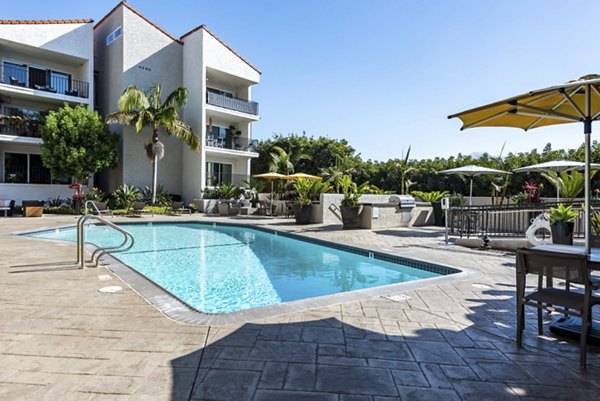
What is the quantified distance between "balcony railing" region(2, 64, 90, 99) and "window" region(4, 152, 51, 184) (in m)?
3.46

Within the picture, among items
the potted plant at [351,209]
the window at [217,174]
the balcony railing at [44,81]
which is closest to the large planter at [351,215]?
the potted plant at [351,209]

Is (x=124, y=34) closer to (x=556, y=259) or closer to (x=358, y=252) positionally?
(x=358, y=252)

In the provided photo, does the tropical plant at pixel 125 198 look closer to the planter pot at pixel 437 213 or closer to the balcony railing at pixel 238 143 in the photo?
the balcony railing at pixel 238 143

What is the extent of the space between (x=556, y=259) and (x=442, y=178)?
66.7 ft

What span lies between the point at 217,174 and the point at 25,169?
968 centimetres

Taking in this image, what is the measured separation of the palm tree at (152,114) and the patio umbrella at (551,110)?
1639 centimetres

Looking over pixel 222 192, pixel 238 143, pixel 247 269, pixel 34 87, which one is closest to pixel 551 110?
pixel 247 269

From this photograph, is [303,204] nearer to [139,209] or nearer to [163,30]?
[139,209]

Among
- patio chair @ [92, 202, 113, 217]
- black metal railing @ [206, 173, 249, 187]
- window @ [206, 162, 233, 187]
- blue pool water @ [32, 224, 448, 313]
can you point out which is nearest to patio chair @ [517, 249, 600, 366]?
blue pool water @ [32, 224, 448, 313]

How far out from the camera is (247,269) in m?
7.27

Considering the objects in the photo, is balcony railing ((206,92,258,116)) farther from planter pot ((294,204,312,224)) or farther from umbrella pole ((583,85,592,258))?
umbrella pole ((583,85,592,258))

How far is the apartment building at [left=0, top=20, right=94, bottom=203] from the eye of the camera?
1641cm

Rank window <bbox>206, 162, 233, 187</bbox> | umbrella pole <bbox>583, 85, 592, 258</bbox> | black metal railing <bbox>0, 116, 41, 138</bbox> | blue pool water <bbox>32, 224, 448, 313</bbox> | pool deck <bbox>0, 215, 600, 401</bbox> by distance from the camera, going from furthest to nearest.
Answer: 1. window <bbox>206, 162, 233, 187</bbox>
2. black metal railing <bbox>0, 116, 41, 138</bbox>
3. blue pool water <bbox>32, 224, 448, 313</bbox>
4. umbrella pole <bbox>583, 85, 592, 258</bbox>
5. pool deck <bbox>0, 215, 600, 401</bbox>

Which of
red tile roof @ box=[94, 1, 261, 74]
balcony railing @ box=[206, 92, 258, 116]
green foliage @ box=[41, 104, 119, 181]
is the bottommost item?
green foliage @ box=[41, 104, 119, 181]
